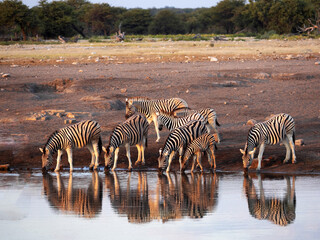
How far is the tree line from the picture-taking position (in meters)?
57.7

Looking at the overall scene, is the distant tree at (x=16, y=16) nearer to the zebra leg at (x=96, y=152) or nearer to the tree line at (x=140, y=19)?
the tree line at (x=140, y=19)

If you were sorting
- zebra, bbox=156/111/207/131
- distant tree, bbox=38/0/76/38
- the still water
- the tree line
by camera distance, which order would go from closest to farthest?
1. the still water
2. zebra, bbox=156/111/207/131
3. the tree line
4. distant tree, bbox=38/0/76/38

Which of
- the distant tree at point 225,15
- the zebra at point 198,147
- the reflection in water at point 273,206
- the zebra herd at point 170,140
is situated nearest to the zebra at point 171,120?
the zebra herd at point 170,140

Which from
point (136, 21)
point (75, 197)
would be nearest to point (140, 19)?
point (136, 21)

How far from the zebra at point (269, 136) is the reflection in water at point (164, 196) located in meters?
0.82

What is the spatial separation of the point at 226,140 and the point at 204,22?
68.8 metres

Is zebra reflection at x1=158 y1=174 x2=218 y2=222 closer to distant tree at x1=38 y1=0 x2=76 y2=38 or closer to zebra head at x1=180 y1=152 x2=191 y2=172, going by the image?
zebra head at x1=180 y1=152 x2=191 y2=172

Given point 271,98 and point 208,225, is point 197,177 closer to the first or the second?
point 208,225

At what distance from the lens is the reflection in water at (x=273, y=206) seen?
856 cm

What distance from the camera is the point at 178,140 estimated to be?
1218 cm

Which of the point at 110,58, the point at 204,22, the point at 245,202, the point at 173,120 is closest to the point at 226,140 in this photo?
the point at 173,120

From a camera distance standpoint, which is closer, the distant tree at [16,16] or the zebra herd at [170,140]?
the zebra herd at [170,140]

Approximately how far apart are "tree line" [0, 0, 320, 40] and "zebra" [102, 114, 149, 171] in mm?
40251

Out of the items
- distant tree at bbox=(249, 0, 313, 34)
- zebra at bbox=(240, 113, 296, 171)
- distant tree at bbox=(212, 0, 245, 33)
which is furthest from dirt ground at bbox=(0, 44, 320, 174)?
distant tree at bbox=(212, 0, 245, 33)
